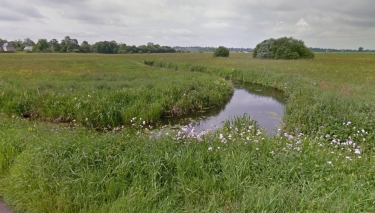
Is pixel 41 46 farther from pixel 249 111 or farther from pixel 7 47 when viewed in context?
pixel 249 111

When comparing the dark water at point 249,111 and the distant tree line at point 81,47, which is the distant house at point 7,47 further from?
the dark water at point 249,111

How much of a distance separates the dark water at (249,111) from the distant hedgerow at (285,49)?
3228cm

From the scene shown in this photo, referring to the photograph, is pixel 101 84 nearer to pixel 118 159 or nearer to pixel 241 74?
pixel 118 159

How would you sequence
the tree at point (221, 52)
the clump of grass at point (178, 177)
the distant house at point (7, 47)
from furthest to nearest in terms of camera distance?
the distant house at point (7, 47)
the tree at point (221, 52)
the clump of grass at point (178, 177)

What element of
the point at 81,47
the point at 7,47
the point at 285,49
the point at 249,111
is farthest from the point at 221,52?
the point at 7,47

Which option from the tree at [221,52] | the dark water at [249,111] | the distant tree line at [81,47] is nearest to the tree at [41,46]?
the distant tree line at [81,47]

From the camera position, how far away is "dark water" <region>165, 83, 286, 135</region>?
969cm

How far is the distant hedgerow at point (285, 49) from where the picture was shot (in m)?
45.1

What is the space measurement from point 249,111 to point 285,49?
4003 centimetres

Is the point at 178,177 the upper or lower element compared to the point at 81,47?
lower

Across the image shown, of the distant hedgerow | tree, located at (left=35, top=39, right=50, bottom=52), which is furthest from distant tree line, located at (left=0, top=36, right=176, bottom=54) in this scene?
the distant hedgerow

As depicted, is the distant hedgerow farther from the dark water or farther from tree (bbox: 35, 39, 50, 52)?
tree (bbox: 35, 39, 50, 52)

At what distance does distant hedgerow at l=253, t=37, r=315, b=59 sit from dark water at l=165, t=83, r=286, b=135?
3228cm

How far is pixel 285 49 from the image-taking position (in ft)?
149
